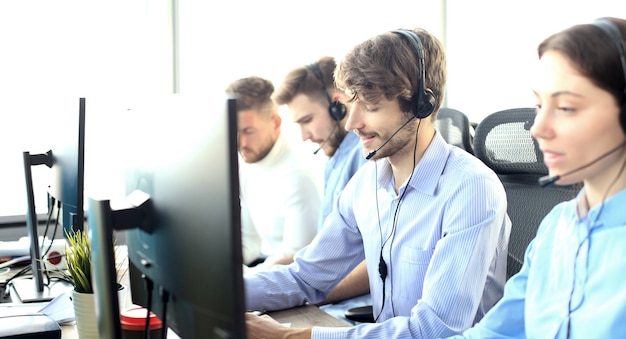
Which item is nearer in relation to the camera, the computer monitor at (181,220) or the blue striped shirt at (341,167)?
the computer monitor at (181,220)

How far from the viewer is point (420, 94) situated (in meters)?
1.46

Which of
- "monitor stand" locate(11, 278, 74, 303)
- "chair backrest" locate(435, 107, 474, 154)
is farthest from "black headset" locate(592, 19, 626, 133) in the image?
"monitor stand" locate(11, 278, 74, 303)

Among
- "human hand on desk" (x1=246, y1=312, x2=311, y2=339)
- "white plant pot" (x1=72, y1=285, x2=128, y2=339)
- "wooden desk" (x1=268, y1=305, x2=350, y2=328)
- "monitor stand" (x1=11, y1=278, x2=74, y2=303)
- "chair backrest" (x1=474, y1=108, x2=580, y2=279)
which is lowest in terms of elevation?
"wooden desk" (x1=268, y1=305, x2=350, y2=328)

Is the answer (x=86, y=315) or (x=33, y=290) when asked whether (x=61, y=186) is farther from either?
(x=86, y=315)

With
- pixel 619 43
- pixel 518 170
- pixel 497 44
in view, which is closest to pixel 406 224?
pixel 518 170

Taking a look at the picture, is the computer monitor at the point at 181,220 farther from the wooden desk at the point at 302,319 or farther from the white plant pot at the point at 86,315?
the wooden desk at the point at 302,319

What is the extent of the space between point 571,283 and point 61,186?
121 centimetres

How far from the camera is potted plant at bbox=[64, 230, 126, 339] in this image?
1.20m

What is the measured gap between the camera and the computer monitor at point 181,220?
72 centimetres

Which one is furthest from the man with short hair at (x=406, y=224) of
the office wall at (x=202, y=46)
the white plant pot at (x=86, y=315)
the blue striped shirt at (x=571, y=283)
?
the office wall at (x=202, y=46)

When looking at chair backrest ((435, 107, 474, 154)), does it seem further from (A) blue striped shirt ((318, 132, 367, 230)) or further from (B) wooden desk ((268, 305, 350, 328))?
(B) wooden desk ((268, 305, 350, 328))

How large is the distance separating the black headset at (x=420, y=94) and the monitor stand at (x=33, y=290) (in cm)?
94

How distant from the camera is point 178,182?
822mm

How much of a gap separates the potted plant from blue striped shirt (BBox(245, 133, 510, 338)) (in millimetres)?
356
